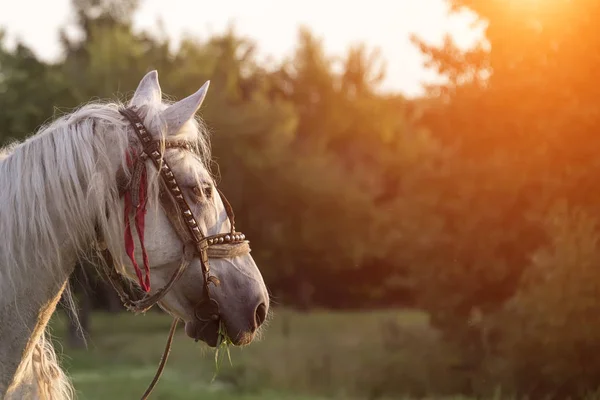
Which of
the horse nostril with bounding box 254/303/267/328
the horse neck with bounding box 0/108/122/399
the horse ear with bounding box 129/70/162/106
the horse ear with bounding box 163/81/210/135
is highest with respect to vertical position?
the horse ear with bounding box 129/70/162/106

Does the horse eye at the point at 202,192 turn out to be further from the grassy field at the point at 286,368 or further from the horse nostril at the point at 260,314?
the grassy field at the point at 286,368

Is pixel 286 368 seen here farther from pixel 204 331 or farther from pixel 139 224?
pixel 139 224

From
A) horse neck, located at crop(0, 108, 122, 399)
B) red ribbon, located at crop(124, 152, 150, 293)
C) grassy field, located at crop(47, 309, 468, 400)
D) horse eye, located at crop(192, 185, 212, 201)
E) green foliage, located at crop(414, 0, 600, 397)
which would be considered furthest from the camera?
grassy field, located at crop(47, 309, 468, 400)

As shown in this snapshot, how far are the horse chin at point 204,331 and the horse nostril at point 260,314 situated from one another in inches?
6.1

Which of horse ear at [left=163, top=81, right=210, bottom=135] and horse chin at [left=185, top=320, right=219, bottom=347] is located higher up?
horse ear at [left=163, top=81, right=210, bottom=135]

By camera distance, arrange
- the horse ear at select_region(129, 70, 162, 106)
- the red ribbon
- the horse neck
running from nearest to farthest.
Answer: the horse neck → the red ribbon → the horse ear at select_region(129, 70, 162, 106)

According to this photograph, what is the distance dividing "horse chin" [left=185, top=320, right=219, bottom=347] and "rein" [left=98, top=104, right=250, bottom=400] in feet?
0.08

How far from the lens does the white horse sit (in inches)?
131

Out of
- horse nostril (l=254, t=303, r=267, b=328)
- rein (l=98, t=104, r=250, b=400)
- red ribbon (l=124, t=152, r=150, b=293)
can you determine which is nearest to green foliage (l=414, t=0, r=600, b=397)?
horse nostril (l=254, t=303, r=267, b=328)

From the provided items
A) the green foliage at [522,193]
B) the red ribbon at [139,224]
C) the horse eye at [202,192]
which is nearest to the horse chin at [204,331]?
the red ribbon at [139,224]

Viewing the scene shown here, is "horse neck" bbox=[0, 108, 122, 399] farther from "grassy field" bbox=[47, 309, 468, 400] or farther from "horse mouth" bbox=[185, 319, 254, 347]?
"grassy field" bbox=[47, 309, 468, 400]

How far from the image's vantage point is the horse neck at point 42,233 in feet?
10.8

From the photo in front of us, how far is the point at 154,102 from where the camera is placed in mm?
3674

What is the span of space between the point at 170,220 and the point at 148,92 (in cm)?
59
